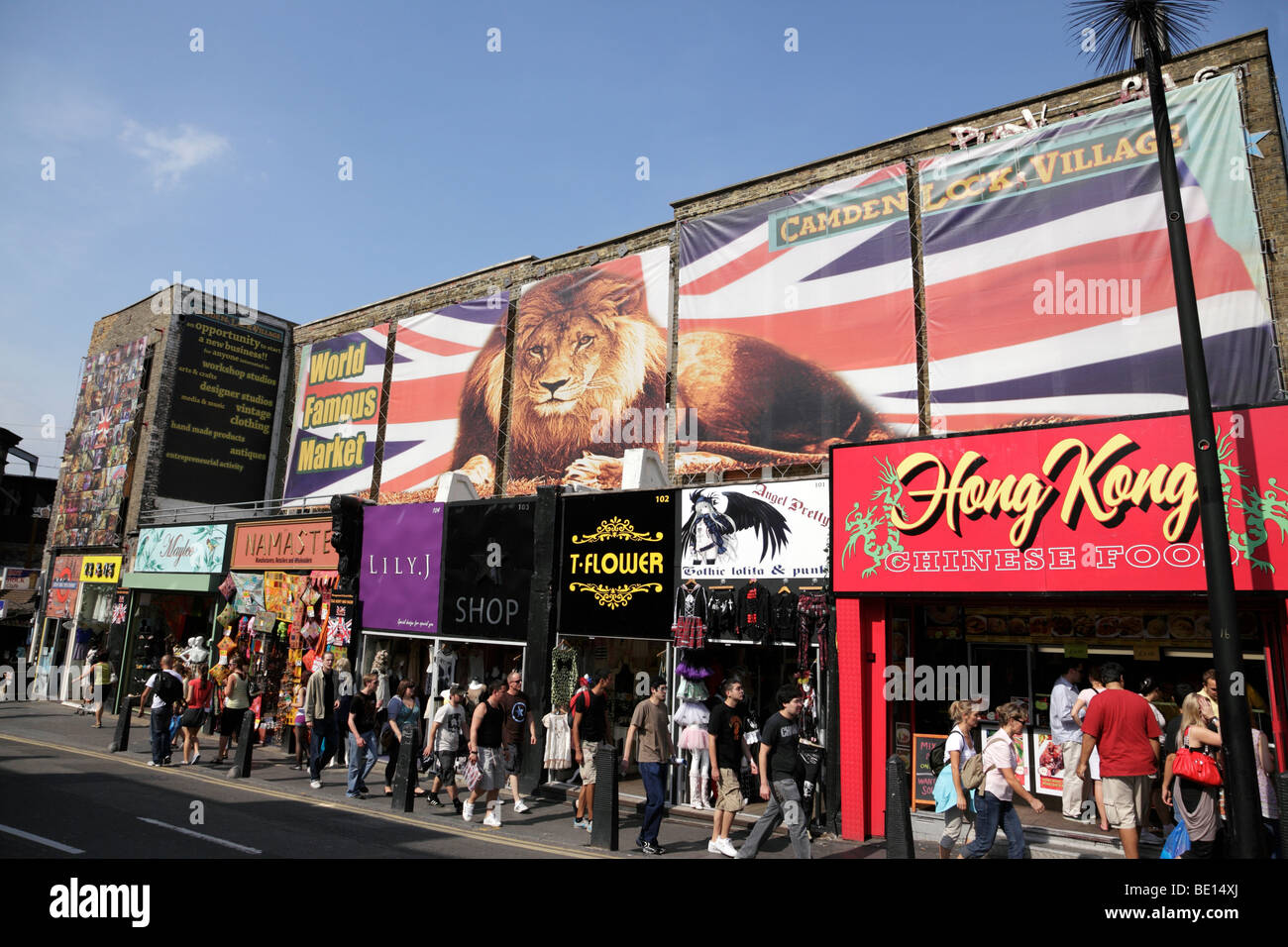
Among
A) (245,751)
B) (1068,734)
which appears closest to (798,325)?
(1068,734)

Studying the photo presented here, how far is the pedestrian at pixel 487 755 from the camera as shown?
10.9 m

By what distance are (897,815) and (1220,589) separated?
154 inches

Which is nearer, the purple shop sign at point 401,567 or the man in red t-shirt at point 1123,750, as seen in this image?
the man in red t-shirt at point 1123,750

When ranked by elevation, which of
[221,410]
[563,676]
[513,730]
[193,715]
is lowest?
[193,715]

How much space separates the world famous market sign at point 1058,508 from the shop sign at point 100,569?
2502 centimetres

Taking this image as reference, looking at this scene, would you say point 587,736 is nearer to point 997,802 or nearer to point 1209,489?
point 997,802

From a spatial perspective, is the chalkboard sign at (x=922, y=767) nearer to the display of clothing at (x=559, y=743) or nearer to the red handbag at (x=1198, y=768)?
the red handbag at (x=1198, y=768)

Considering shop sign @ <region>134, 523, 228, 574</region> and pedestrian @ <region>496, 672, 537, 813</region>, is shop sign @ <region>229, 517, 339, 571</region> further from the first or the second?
pedestrian @ <region>496, 672, 537, 813</region>

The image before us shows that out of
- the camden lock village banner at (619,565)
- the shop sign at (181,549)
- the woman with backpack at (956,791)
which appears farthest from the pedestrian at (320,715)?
the shop sign at (181,549)

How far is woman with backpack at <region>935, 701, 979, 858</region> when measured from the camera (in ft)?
26.9

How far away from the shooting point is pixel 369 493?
81.9ft

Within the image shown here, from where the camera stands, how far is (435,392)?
78.6ft

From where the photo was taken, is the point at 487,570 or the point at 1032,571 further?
the point at 487,570
